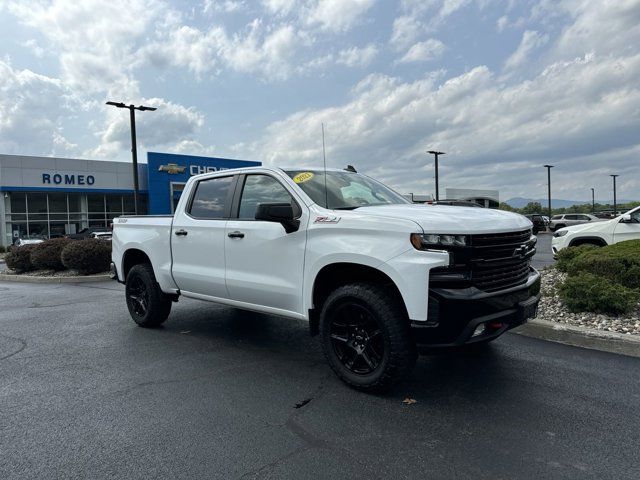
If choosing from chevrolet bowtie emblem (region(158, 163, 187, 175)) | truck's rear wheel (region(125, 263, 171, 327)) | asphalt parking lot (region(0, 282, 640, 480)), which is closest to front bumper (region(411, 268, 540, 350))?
asphalt parking lot (region(0, 282, 640, 480))

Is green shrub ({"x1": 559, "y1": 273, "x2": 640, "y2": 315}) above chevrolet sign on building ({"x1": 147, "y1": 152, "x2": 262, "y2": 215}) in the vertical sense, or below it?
below

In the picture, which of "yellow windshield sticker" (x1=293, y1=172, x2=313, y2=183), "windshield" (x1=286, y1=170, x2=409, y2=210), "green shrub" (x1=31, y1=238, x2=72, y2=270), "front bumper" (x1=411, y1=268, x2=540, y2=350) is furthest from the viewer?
"green shrub" (x1=31, y1=238, x2=72, y2=270)

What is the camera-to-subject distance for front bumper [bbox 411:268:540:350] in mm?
3525

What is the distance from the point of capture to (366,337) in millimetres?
4023

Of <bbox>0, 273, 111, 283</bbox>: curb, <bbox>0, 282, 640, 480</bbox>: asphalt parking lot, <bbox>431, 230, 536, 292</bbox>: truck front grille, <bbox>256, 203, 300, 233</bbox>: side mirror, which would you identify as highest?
<bbox>256, 203, 300, 233</bbox>: side mirror

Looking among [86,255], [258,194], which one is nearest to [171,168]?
[86,255]

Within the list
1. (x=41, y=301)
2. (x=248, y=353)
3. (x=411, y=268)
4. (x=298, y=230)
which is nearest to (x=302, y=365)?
(x=248, y=353)

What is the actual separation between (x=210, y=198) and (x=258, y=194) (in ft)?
2.81

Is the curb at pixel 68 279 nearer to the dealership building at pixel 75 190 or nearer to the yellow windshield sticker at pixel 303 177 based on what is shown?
the yellow windshield sticker at pixel 303 177

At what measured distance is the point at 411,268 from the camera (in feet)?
11.8

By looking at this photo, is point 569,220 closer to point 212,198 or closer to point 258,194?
point 212,198

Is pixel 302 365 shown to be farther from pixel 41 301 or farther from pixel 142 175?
pixel 142 175

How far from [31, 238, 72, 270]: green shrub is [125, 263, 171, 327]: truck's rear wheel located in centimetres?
862

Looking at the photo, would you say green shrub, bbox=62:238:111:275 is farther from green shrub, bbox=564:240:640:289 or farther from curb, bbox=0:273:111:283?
green shrub, bbox=564:240:640:289
